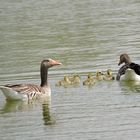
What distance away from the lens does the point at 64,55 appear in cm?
2730

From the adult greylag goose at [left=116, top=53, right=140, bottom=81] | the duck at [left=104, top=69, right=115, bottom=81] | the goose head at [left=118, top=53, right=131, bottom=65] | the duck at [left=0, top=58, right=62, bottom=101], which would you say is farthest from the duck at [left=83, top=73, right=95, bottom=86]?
the goose head at [left=118, top=53, right=131, bottom=65]

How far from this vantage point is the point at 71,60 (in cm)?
2584

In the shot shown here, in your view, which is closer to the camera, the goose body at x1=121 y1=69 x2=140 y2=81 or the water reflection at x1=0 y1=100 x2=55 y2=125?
the water reflection at x1=0 y1=100 x2=55 y2=125

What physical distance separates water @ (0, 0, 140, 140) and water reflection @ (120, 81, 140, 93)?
3 centimetres

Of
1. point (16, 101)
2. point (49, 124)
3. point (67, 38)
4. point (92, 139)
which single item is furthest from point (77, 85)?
point (67, 38)

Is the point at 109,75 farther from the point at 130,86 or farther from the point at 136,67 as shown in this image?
the point at 136,67

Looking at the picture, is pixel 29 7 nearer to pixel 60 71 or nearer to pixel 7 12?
pixel 7 12

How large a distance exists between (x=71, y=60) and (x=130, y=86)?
425 centimetres

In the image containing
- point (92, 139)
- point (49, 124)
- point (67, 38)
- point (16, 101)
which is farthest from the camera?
point (67, 38)

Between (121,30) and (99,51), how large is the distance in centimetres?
514

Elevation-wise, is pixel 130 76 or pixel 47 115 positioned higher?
pixel 130 76

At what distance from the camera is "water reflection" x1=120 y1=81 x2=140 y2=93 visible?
2115cm

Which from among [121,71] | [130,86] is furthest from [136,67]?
[130,86]

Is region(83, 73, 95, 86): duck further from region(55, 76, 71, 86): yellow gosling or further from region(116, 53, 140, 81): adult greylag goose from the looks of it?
region(116, 53, 140, 81): adult greylag goose
